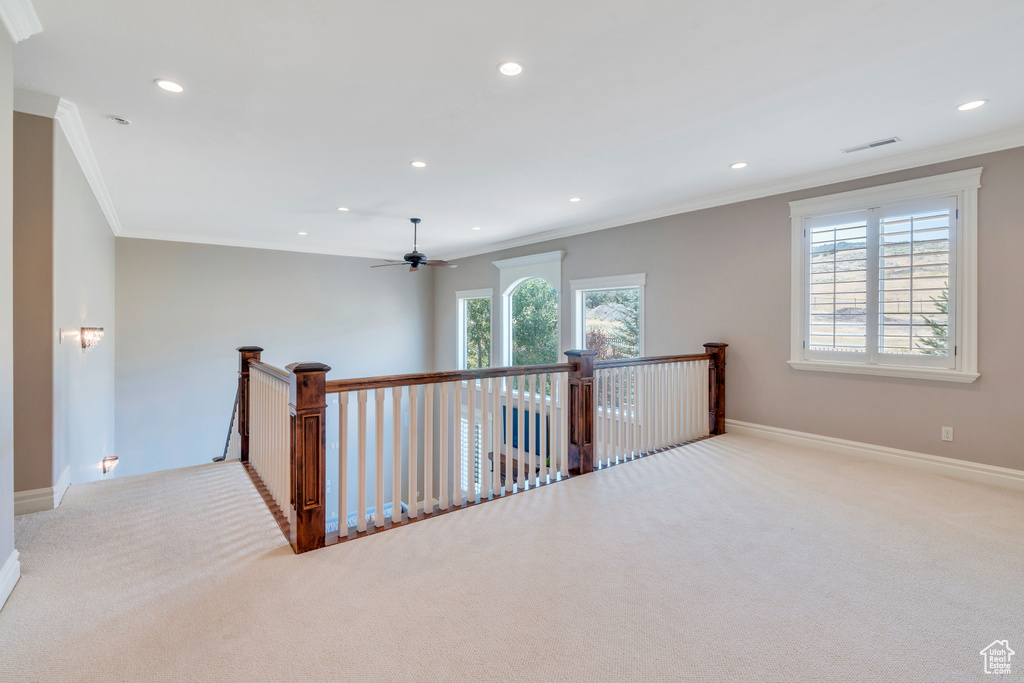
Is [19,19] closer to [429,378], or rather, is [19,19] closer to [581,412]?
[429,378]

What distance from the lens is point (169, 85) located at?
2492 mm

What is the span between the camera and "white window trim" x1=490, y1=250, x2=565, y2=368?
651 cm

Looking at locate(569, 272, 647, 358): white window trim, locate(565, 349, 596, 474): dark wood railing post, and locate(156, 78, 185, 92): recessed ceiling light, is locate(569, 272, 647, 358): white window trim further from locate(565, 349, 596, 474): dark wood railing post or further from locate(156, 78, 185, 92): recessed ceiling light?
locate(156, 78, 185, 92): recessed ceiling light

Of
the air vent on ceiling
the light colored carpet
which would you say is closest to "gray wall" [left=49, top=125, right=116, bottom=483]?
the light colored carpet

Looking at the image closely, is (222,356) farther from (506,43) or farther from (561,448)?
(506,43)

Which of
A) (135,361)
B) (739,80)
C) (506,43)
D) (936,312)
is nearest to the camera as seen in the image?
(506,43)

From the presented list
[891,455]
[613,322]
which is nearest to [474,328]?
[613,322]

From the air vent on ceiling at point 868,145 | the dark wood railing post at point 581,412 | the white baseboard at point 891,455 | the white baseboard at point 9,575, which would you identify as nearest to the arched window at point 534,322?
the white baseboard at point 891,455

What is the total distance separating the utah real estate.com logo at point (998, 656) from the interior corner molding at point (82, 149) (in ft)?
16.3

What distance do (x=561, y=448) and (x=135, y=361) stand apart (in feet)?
19.6

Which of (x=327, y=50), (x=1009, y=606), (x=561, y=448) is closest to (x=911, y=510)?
(x=1009, y=606)

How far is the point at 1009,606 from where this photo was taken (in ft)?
6.04

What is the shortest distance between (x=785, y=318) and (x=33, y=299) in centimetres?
556

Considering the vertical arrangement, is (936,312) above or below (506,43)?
below
